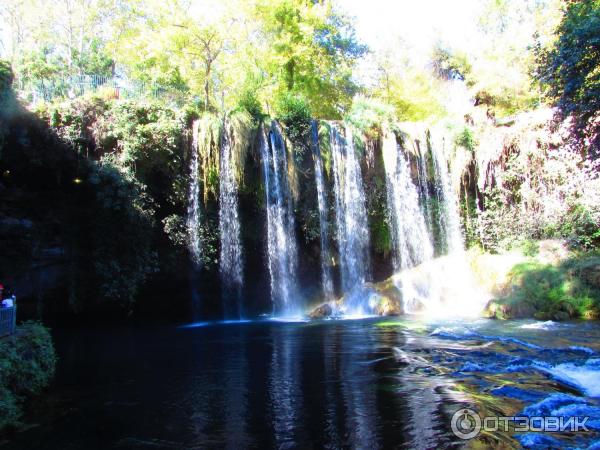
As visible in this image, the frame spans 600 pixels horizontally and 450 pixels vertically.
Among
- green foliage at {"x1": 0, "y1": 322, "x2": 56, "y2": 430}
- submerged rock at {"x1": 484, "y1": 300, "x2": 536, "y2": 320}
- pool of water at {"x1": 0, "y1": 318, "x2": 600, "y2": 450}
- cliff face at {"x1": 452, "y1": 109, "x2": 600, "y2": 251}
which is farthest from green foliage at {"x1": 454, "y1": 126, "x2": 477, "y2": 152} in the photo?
→ green foliage at {"x1": 0, "y1": 322, "x2": 56, "y2": 430}

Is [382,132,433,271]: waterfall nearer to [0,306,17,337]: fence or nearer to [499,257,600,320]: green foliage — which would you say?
[499,257,600,320]: green foliage

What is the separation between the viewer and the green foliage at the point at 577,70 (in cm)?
876

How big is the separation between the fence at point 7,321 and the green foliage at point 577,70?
35.4 feet

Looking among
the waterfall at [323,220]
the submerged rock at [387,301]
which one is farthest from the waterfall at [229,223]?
the submerged rock at [387,301]

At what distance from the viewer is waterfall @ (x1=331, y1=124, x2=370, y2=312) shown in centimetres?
1969

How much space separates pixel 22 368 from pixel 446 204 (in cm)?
1869

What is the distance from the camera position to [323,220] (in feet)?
63.7

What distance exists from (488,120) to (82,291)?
64.7 ft

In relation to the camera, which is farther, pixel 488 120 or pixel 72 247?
pixel 488 120

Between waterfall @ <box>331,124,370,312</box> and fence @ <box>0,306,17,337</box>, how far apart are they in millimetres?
13260

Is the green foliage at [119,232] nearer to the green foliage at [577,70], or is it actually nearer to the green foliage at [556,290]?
the green foliage at [556,290]

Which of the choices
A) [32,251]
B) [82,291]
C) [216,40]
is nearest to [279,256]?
[82,291]

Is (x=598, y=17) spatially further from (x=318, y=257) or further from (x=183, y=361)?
(x=318, y=257)

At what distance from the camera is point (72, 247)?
50.9ft
